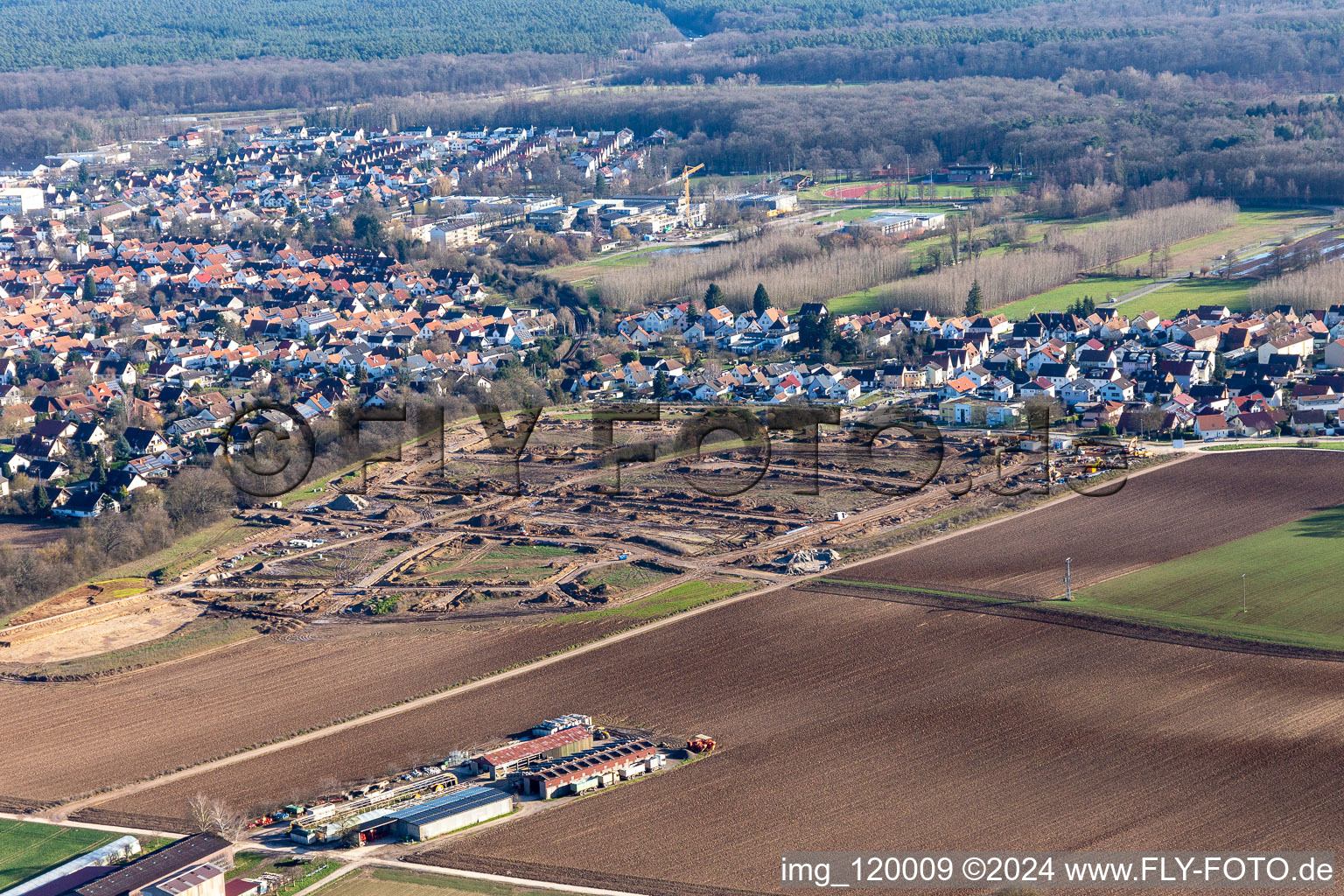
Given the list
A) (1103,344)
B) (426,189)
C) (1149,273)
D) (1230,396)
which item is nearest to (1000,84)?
(426,189)

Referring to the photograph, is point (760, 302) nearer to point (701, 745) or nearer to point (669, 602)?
point (669, 602)

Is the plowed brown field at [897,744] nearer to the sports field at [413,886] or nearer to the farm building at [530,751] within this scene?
the sports field at [413,886]

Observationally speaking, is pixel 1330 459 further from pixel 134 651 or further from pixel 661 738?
pixel 134 651

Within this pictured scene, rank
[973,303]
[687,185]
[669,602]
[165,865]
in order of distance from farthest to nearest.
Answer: [687,185] → [973,303] → [669,602] → [165,865]

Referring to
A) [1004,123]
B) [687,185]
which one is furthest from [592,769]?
[1004,123]

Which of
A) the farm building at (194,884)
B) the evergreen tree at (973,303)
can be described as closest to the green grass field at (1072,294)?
the evergreen tree at (973,303)
